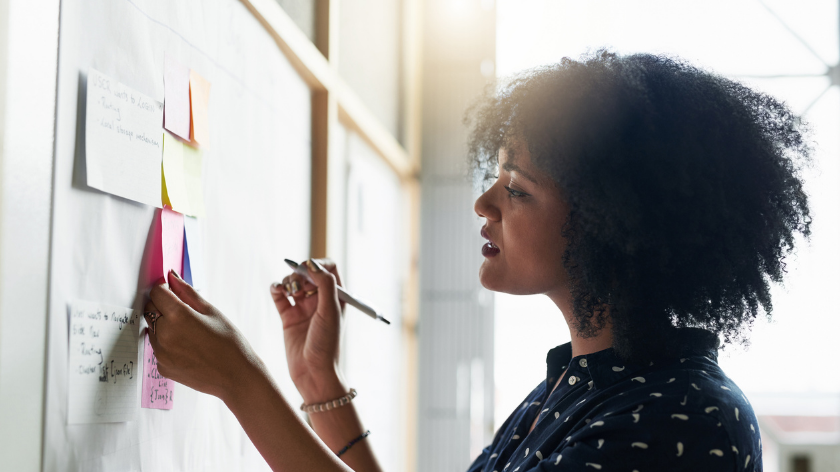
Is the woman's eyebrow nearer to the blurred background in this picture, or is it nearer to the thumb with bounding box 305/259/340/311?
the thumb with bounding box 305/259/340/311

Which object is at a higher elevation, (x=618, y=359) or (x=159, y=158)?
(x=159, y=158)

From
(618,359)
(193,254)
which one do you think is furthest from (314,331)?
(618,359)

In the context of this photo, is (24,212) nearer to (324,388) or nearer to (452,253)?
(324,388)

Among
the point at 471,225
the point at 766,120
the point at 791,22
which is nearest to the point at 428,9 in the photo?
the point at 471,225

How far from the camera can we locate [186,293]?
0.73m

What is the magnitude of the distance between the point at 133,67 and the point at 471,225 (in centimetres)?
212

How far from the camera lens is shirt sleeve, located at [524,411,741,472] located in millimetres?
606

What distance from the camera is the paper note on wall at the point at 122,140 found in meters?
0.62

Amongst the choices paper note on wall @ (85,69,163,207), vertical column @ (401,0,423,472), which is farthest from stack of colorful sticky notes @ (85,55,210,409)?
vertical column @ (401,0,423,472)

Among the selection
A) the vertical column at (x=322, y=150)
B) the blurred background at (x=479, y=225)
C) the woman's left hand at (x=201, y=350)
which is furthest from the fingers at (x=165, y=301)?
the blurred background at (x=479, y=225)

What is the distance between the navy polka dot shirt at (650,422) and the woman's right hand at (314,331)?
1.01 feet

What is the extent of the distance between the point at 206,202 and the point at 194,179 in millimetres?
45

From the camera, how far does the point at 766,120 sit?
0.81 m

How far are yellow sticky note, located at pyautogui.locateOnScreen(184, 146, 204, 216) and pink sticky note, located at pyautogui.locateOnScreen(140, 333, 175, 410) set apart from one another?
0.61ft
